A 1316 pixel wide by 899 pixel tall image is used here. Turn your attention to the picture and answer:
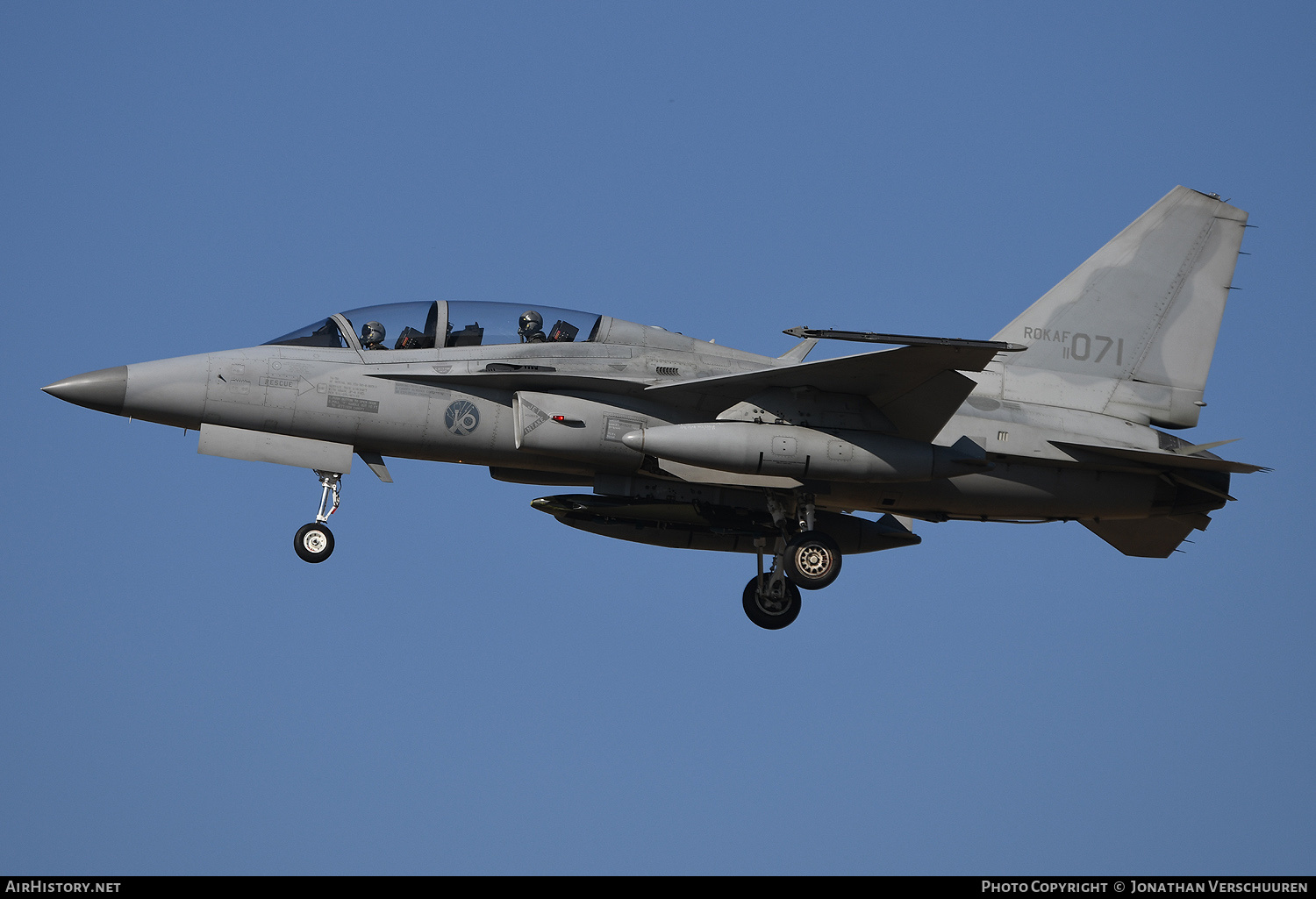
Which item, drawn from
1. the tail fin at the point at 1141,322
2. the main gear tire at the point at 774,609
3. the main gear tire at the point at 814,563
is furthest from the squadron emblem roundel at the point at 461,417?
the tail fin at the point at 1141,322

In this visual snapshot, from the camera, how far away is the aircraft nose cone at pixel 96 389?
48.9ft

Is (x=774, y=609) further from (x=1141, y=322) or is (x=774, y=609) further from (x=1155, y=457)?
(x=1141, y=322)

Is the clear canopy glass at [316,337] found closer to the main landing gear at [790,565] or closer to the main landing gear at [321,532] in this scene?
the main landing gear at [321,532]

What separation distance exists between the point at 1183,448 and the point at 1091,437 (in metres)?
1.09

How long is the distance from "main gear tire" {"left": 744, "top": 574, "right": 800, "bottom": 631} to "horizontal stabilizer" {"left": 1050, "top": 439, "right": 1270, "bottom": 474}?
368cm

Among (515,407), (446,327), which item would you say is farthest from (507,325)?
(515,407)

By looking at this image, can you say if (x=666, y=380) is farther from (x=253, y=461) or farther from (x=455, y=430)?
(x=253, y=461)

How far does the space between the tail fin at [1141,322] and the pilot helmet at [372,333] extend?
7.54 meters

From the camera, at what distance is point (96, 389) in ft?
49.1

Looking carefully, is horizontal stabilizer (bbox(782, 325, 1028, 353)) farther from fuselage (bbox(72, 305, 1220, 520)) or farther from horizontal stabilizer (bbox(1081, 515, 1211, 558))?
horizontal stabilizer (bbox(1081, 515, 1211, 558))

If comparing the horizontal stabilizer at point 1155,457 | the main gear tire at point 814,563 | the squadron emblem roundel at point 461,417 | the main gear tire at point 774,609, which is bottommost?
the main gear tire at point 774,609

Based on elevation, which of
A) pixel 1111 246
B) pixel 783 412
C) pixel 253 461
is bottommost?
pixel 253 461
